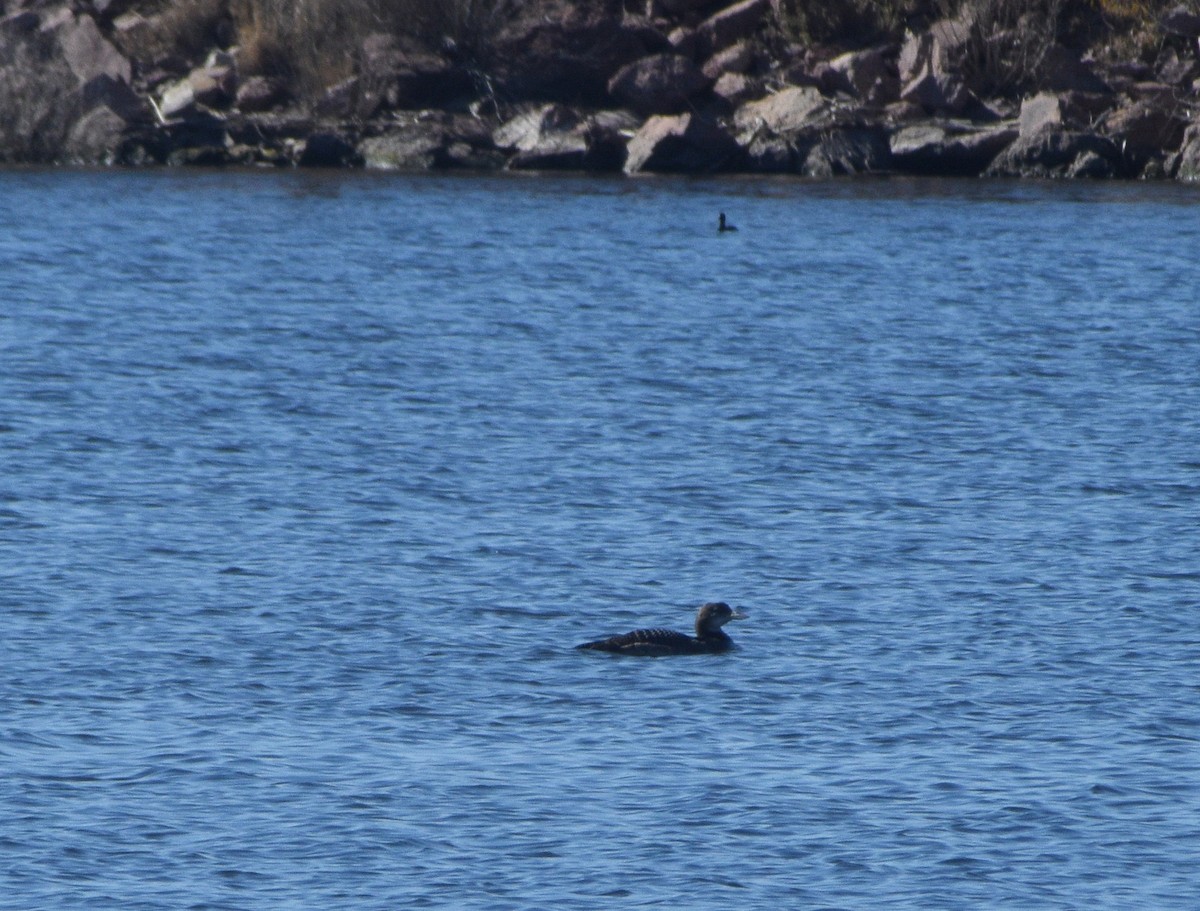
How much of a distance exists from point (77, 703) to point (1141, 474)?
1127 cm

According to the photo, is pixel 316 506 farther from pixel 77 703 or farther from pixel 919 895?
pixel 919 895

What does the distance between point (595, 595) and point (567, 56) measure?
48535mm

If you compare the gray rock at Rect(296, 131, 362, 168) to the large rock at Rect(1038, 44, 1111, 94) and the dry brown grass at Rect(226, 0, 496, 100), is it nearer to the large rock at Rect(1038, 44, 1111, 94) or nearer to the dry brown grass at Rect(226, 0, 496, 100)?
the dry brown grass at Rect(226, 0, 496, 100)

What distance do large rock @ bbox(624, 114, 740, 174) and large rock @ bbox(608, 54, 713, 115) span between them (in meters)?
1.80

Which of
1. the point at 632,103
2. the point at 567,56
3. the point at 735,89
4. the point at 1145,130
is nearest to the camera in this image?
the point at 1145,130

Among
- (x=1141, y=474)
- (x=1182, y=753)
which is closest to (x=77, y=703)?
(x=1182, y=753)

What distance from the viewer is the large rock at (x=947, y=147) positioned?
192 feet

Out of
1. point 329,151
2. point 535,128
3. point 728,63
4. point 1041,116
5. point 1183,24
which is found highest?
point 1183,24

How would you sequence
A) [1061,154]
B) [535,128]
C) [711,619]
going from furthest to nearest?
[535,128]
[1061,154]
[711,619]

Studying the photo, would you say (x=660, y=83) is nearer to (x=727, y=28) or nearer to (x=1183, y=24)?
(x=727, y=28)

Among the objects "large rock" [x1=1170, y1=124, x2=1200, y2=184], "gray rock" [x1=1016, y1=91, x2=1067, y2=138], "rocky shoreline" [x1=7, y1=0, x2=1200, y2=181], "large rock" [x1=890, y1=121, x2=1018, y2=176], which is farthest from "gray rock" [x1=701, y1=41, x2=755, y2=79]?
"large rock" [x1=1170, y1=124, x2=1200, y2=184]

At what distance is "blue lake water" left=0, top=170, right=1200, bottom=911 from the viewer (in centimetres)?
1144

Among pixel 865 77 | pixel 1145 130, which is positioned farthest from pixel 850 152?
pixel 1145 130

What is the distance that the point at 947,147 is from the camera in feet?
192
